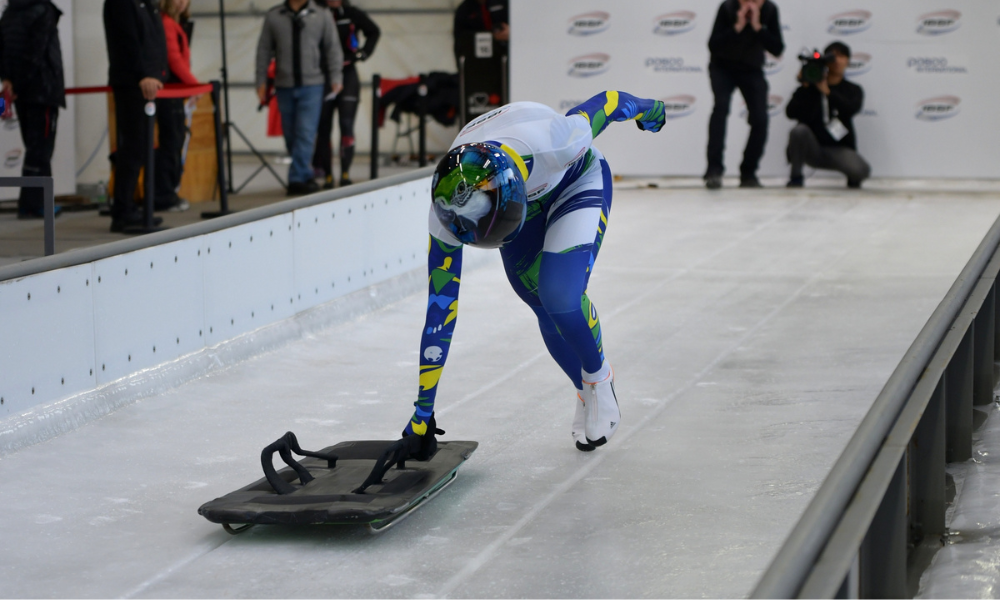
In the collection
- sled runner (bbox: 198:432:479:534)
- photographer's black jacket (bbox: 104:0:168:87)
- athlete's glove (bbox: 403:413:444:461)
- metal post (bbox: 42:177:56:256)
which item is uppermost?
photographer's black jacket (bbox: 104:0:168:87)

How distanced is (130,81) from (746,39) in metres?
6.17

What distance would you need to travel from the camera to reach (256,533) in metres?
3.62

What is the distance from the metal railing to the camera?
2057mm

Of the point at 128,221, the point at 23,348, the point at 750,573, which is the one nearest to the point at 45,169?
the point at 128,221

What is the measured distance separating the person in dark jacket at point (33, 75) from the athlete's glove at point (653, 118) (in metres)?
5.41

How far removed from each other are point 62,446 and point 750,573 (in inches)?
107

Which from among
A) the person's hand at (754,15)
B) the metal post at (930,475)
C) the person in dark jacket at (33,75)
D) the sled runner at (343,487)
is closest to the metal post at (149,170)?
the person in dark jacket at (33,75)

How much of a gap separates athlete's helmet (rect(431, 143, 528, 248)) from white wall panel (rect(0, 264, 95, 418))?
2.06 m

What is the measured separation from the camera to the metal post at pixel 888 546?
259 cm

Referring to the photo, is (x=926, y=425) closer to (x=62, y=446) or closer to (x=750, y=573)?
(x=750, y=573)

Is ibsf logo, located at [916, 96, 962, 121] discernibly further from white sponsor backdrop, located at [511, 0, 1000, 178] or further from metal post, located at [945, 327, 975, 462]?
metal post, located at [945, 327, 975, 462]

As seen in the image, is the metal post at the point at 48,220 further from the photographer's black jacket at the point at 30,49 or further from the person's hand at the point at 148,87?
the photographer's black jacket at the point at 30,49

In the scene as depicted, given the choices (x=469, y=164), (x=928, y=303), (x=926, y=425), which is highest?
(x=469, y=164)

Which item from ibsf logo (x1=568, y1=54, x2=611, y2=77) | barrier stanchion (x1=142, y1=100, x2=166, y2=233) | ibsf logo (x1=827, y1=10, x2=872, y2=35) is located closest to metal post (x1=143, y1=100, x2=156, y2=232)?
barrier stanchion (x1=142, y1=100, x2=166, y2=233)
